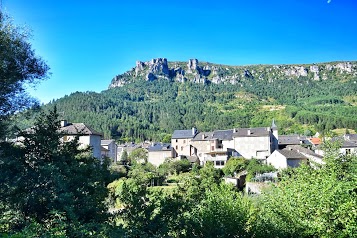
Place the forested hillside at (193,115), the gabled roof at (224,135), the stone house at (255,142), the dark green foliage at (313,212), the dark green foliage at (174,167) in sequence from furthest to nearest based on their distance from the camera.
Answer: the forested hillside at (193,115)
the gabled roof at (224,135)
the stone house at (255,142)
the dark green foliage at (174,167)
the dark green foliage at (313,212)

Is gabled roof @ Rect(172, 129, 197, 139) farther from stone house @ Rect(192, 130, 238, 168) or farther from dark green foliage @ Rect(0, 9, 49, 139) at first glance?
dark green foliage @ Rect(0, 9, 49, 139)

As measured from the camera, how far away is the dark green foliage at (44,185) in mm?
7875

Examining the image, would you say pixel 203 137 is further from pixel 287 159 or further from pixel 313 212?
pixel 313 212


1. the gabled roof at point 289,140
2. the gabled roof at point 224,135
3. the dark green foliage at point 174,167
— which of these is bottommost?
the dark green foliage at point 174,167

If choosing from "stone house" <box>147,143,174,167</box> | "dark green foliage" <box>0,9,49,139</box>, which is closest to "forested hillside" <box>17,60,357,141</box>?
"stone house" <box>147,143,174,167</box>

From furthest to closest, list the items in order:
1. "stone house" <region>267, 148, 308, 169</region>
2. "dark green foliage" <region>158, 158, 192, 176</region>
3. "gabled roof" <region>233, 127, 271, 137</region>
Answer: "gabled roof" <region>233, 127, 271, 137</region> → "dark green foliage" <region>158, 158, 192, 176</region> → "stone house" <region>267, 148, 308, 169</region>

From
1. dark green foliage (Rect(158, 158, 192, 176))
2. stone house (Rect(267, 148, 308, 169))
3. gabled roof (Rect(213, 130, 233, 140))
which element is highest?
gabled roof (Rect(213, 130, 233, 140))

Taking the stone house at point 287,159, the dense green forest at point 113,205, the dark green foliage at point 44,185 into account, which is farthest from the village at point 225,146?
the dark green foliage at point 44,185

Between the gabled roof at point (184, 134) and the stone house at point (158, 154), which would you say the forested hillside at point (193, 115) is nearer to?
the gabled roof at point (184, 134)

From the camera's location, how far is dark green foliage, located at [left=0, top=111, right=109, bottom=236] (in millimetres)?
7875

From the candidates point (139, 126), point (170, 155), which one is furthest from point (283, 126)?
point (170, 155)

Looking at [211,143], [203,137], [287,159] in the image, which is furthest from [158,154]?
[287,159]

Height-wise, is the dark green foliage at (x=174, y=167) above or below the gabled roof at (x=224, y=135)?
below

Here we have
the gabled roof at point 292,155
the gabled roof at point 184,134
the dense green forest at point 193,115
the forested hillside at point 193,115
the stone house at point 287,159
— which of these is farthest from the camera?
the forested hillside at point 193,115
